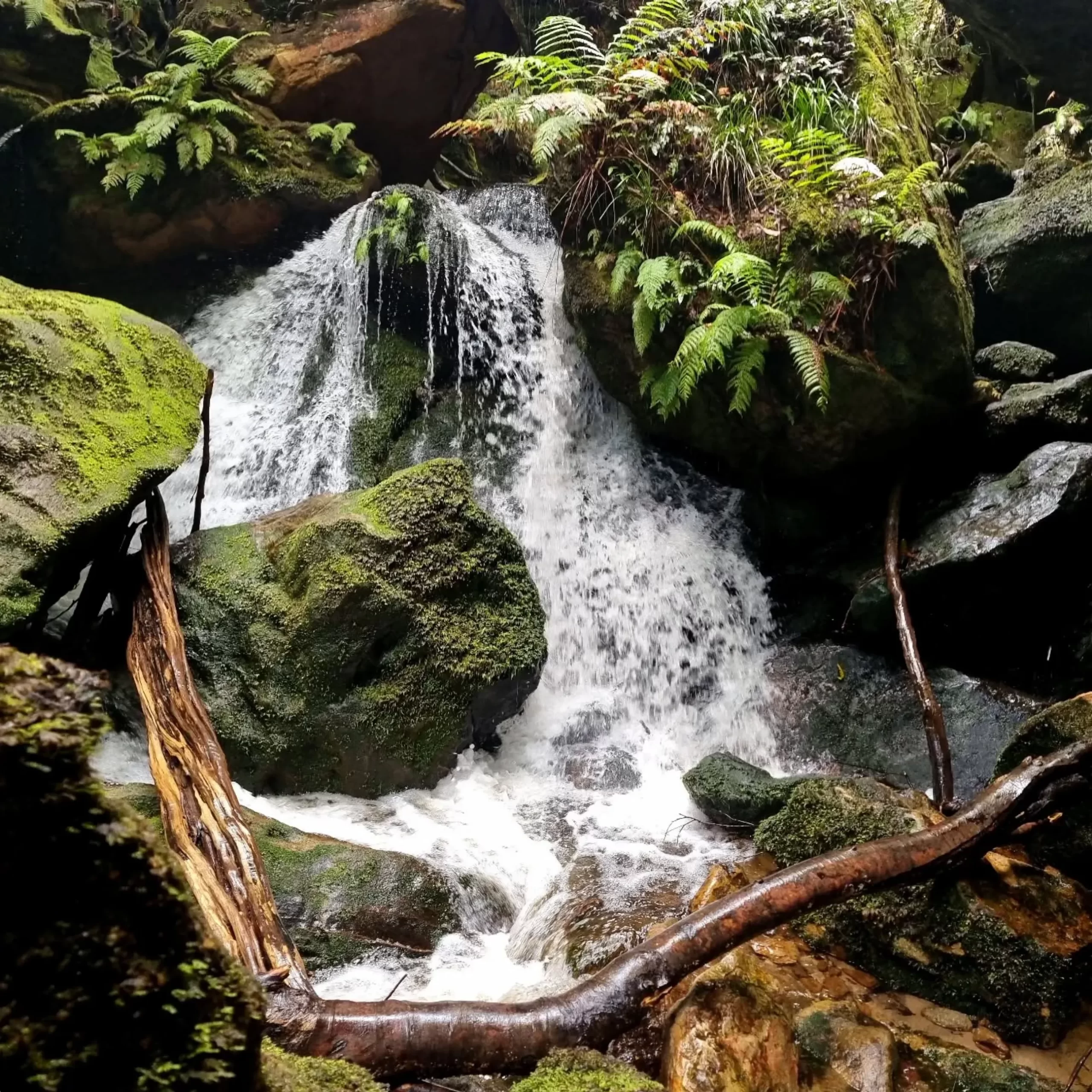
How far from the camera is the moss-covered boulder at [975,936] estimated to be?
9.48 feet

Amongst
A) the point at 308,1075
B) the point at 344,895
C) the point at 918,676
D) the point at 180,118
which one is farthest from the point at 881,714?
the point at 180,118

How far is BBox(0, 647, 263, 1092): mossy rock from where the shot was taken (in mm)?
881

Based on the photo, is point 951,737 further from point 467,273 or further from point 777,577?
point 467,273

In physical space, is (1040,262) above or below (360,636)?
above

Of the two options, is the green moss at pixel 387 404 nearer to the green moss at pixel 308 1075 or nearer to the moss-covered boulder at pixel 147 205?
the moss-covered boulder at pixel 147 205

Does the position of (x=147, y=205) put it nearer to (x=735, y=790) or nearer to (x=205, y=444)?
(x=205, y=444)

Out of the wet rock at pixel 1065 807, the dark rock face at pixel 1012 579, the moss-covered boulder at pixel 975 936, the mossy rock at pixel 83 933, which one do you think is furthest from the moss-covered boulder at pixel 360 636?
the mossy rock at pixel 83 933

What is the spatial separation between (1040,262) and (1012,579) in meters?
3.19

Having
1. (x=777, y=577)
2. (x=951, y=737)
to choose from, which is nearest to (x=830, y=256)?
(x=777, y=577)

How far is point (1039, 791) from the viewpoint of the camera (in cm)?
320

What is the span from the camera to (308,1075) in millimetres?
1353

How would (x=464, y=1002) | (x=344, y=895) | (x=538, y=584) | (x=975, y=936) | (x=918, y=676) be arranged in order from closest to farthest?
(x=464, y=1002)
(x=975, y=936)
(x=344, y=895)
(x=918, y=676)
(x=538, y=584)

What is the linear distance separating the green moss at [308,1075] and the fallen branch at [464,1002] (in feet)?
1.26

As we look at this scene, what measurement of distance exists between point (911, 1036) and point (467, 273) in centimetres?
743
